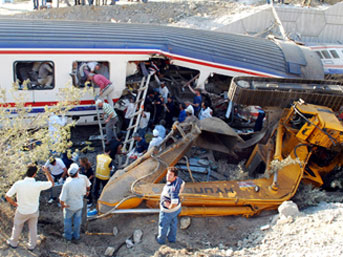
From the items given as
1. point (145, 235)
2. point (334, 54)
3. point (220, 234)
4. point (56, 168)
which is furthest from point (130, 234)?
point (334, 54)

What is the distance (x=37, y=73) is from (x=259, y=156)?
18.8ft

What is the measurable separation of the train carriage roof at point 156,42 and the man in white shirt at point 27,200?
444 centimetres

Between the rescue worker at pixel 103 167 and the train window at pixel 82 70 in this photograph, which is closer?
the rescue worker at pixel 103 167

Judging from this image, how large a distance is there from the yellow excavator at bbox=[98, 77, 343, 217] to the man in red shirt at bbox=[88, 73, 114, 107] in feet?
8.46

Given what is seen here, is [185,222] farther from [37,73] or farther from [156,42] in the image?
[37,73]

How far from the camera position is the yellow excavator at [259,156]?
6453 mm

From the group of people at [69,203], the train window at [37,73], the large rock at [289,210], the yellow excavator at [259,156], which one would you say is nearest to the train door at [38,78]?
the train window at [37,73]

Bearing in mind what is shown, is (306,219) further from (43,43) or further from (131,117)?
(43,43)

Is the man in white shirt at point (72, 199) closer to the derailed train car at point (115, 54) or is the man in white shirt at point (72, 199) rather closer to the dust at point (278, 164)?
the dust at point (278, 164)

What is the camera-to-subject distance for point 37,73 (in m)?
9.33

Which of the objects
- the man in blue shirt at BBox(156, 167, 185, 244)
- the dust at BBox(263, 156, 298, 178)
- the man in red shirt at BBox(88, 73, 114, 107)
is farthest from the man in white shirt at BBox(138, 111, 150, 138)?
the man in blue shirt at BBox(156, 167, 185, 244)

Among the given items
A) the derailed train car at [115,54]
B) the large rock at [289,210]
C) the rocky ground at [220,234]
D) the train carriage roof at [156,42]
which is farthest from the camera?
the train carriage roof at [156,42]

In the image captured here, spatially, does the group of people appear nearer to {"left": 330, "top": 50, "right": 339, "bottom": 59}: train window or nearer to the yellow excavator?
the yellow excavator

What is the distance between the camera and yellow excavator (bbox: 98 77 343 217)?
21.2ft
